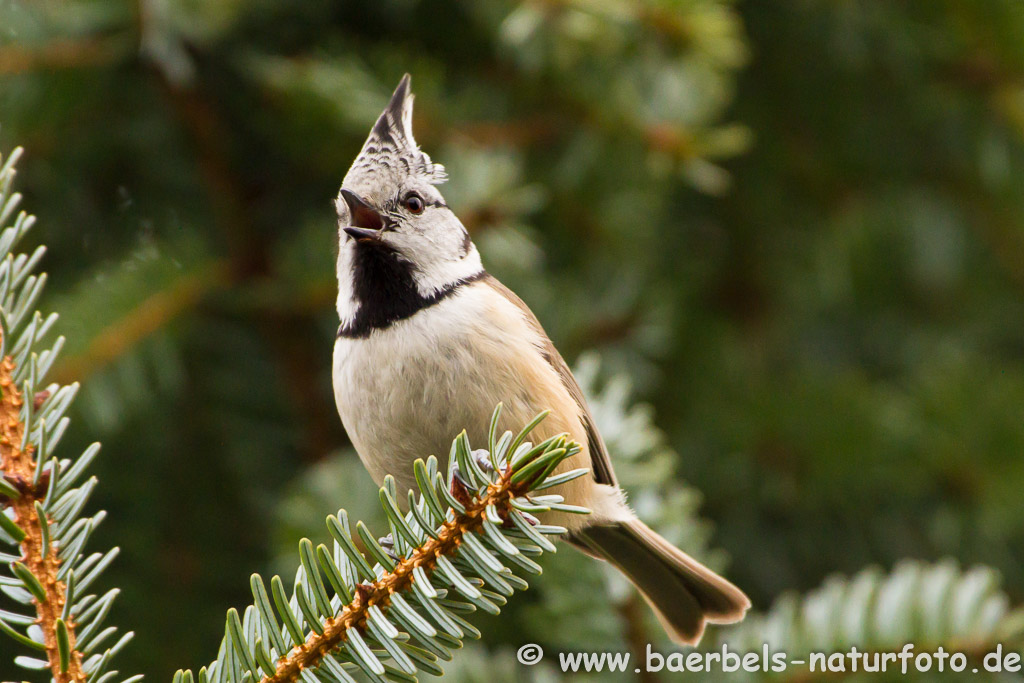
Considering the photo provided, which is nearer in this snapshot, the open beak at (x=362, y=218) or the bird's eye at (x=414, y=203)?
the open beak at (x=362, y=218)

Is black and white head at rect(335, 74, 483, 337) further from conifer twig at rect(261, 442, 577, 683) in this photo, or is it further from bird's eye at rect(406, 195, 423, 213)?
conifer twig at rect(261, 442, 577, 683)

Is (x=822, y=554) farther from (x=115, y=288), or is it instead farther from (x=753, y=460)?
(x=115, y=288)

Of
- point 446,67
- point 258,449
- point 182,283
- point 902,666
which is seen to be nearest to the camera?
point 902,666

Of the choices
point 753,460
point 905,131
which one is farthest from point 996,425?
point 905,131

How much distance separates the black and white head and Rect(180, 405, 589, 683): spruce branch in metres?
0.72

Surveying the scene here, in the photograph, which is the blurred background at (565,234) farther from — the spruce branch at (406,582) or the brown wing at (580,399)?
the spruce branch at (406,582)

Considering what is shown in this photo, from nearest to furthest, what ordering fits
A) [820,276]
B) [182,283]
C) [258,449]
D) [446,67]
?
[182,283] → [258,449] → [446,67] → [820,276]

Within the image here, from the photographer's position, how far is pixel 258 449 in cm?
250

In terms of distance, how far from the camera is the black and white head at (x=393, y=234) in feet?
6.04

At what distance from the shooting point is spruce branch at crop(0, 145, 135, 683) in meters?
1.02

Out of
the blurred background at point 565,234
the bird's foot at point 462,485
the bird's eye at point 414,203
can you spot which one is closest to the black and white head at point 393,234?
the bird's eye at point 414,203

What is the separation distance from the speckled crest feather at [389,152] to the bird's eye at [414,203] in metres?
0.06

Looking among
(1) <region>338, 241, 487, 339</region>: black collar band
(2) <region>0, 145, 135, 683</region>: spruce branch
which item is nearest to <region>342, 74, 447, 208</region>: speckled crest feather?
(1) <region>338, 241, 487, 339</region>: black collar band

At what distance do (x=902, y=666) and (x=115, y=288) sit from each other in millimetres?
1847
